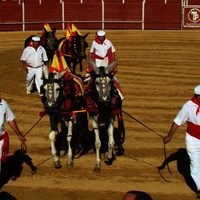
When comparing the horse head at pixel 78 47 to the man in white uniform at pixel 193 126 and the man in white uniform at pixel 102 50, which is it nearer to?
the man in white uniform at pixel 102 50

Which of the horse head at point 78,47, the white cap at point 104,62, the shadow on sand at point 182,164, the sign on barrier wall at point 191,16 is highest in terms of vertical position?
the sign on barrier wall at point 191,16

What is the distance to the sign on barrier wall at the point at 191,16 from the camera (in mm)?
33906

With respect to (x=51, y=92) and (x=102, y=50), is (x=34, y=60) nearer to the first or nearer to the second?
(x=102, y=50)

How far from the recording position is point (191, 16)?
113ft

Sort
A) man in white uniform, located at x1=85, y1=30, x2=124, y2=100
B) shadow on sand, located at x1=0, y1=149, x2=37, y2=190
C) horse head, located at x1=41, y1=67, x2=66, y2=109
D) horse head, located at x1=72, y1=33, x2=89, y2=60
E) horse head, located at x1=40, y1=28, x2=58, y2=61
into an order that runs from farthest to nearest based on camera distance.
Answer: horse head, located at x1=40, y1=28, x2=58, y2=61, horse head, located at x1=72, y1=33, x2=89, y2=60, man in white uniform, located at x1=85, y1=30, x2=124, y2=100, shadow on sand, located at x1=0, y1=149, x2=37, y2=190, horse head, located at x1=41, y1=67, x2=66, y2=109

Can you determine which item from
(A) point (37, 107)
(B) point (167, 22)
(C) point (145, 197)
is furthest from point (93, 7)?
(C) point (145, 197)

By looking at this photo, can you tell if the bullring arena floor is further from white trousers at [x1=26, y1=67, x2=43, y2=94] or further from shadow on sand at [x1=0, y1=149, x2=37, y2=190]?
white trousers at [x1=26, y1=67, x2=43, y2=94]

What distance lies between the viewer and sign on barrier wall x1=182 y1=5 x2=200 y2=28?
111 feet

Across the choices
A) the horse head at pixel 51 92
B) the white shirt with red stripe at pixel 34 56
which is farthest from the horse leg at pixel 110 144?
the white shirt with red stripe at pixel 34 56

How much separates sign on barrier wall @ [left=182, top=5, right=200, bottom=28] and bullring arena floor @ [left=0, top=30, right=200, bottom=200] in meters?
7.89

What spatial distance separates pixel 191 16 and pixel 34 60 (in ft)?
65.3

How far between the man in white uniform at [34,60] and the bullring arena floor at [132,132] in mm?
461

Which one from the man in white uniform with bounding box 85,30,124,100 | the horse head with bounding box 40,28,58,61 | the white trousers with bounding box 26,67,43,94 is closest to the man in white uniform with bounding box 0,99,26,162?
the man in white uniform with bounding box 85,30,124,100

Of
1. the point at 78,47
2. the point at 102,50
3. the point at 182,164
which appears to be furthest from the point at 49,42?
the point at 182,164
